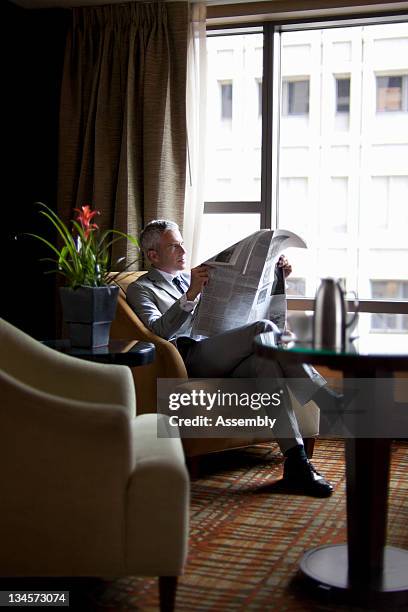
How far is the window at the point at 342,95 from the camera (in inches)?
170

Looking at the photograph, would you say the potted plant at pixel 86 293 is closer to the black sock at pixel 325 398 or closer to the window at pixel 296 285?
the black sock at pixel 325 398

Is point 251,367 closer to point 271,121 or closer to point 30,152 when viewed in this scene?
point 271,121

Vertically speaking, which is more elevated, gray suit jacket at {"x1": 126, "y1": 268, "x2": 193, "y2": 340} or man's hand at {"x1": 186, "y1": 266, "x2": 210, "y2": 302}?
man's hand at {"x1": 186, "y1": 266, "x2": 210, "y2": 302}

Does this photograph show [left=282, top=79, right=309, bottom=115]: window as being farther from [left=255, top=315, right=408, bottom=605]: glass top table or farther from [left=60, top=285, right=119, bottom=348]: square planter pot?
[left=255, top=315, right=408, bottom=605]: glass top table

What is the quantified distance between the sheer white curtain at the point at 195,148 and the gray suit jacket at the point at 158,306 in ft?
2.41

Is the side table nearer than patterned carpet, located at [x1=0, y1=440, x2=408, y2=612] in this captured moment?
No

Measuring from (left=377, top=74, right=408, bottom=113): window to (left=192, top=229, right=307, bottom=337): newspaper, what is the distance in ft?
5.21

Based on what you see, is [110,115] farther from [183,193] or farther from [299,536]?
[299,536]

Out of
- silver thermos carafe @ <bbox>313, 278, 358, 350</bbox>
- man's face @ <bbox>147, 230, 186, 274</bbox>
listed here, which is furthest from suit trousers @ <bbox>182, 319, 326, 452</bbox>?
silver thermos carafe @ <bbox>313, 278, 358, 350</bbox>

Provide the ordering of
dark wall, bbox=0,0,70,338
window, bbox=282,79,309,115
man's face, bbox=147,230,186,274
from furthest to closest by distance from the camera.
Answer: window, bbox=282,79,309,115 → dark wall, bbox=0,0,70,338 → man's face, bbox=147,230,186,274

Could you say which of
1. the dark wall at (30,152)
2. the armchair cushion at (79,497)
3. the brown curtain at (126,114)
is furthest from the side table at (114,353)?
the dark wall at (30,152)

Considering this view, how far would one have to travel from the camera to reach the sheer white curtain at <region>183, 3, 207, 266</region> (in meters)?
4.14

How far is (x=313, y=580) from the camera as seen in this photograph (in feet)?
6.75

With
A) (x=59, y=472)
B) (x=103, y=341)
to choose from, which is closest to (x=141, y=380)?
(x=103, y=341)
